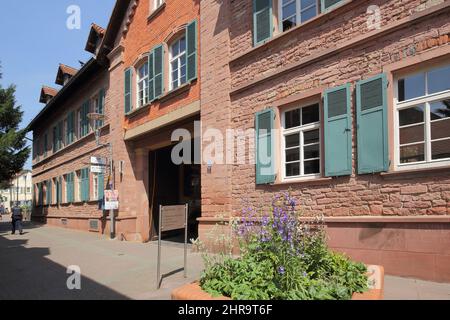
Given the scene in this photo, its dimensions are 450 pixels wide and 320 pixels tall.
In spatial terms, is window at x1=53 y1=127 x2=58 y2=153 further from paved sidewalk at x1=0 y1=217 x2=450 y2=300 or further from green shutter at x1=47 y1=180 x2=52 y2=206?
paved sidewalk at x1=0 y1=217 x2=450 y2=300

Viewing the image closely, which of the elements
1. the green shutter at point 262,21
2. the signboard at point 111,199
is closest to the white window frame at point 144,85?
the signboard at point 111,199

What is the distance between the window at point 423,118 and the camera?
6.02 m

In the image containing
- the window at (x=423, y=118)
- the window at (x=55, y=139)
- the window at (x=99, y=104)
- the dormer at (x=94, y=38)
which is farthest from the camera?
the window at (x=55, y=139)

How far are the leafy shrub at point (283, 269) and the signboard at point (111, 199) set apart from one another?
32.8ft

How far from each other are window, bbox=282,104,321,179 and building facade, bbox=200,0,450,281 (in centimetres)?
2

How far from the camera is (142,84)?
14.7 meters

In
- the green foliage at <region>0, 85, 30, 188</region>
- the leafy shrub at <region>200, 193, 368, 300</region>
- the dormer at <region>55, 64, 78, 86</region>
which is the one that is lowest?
the leafy shrub at <region>200, 193, 368, 300</region>

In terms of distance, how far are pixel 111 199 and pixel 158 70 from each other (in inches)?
202

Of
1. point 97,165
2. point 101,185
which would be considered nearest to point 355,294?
point 97,165

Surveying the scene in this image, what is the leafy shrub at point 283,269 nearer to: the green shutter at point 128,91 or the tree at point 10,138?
the green shutter at point 128,91

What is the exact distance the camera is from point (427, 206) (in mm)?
6004

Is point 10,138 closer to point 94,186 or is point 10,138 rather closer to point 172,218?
point 94,186

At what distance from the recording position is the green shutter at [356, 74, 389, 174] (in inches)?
257

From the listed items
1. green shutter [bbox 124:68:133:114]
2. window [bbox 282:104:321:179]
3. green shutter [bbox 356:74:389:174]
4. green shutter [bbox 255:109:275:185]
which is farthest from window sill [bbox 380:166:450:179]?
green shutter [bbox 124:68:133:114]
